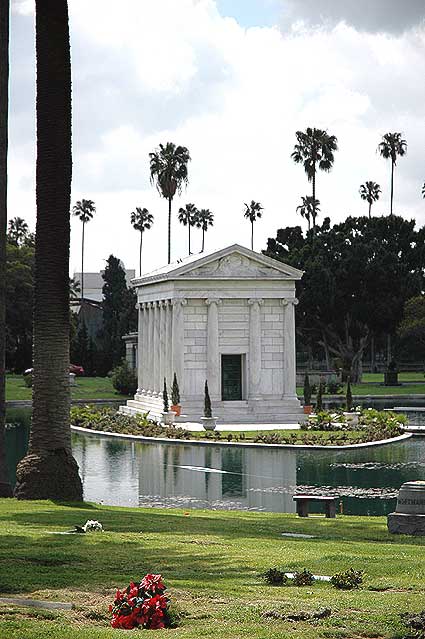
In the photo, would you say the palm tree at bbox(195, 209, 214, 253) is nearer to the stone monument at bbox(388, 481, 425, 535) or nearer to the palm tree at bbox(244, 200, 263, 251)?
the palm tree at bbox(244, 200, 263, 251)

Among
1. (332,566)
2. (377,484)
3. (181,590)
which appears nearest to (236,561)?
(332,566)

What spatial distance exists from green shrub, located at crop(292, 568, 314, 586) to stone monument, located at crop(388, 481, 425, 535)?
4.45m

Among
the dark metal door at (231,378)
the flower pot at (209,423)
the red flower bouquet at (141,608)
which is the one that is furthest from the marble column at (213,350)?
the red flower bouquet at (141,608)

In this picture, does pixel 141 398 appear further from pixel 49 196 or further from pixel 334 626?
pixel 334 626

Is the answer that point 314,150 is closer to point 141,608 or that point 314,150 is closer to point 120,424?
point 120,424

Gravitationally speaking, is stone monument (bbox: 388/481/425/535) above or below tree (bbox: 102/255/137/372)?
below

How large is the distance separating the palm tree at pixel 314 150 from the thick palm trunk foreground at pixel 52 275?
73.5m

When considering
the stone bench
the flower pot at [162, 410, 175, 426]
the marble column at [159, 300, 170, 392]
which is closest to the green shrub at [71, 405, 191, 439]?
the flower pot at [162, 410, 175, 426]

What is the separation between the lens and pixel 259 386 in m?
54.3

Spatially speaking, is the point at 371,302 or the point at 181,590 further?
the point at 371,302

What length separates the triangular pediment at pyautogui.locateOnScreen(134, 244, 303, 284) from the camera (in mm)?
54062

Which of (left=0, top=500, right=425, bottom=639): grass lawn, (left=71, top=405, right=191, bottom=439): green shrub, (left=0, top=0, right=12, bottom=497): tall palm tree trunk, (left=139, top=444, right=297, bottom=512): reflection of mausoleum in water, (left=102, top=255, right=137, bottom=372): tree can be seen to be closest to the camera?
(left=0, top=500, right=425, bottom=639): grass lawn

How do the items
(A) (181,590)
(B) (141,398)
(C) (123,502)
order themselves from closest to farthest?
(A) (181,590) → (C) (123,502) → (B) (141,398)

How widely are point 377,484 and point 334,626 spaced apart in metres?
20.8
